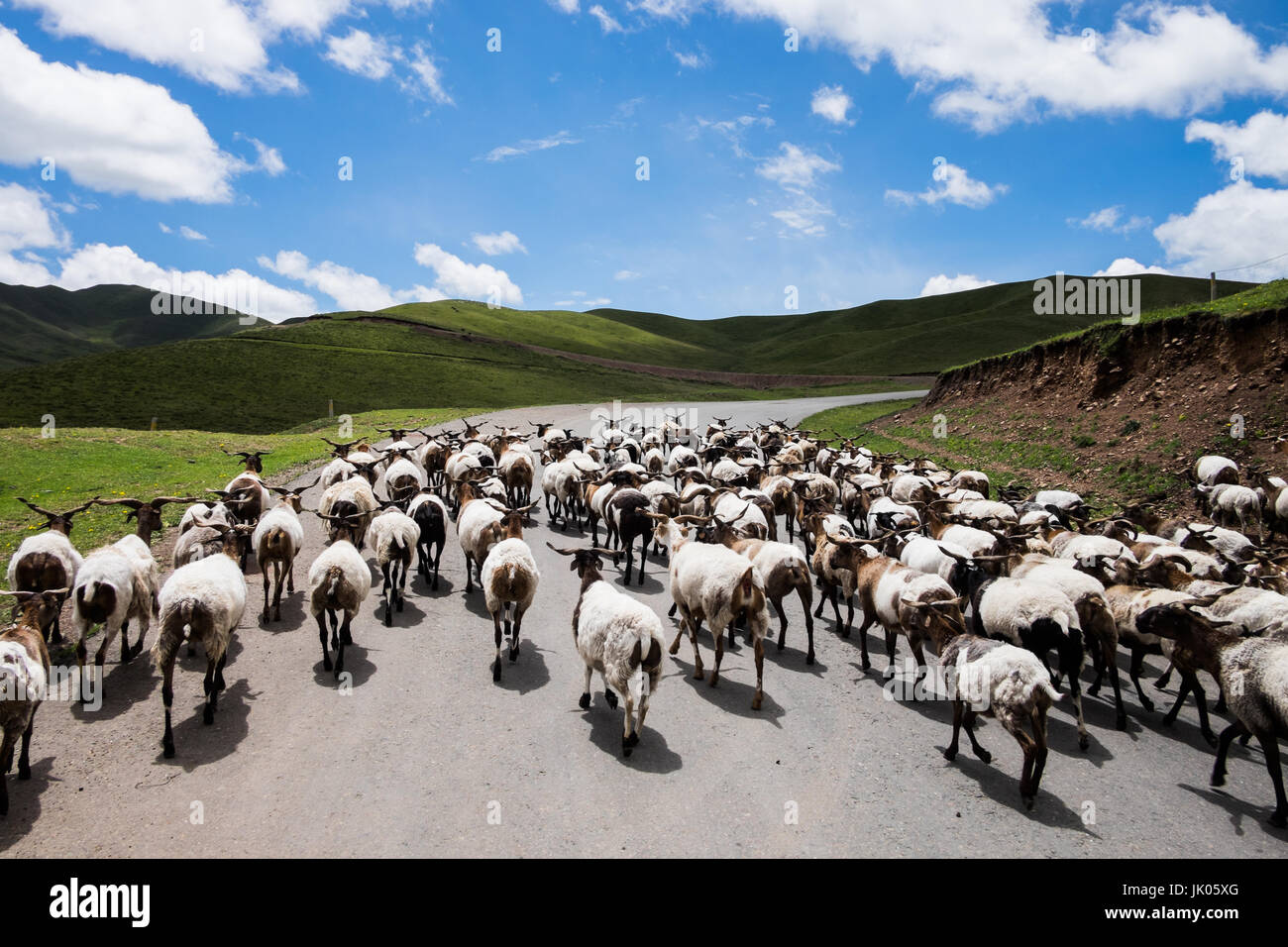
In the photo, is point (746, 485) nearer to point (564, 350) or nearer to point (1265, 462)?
point (1265, 462)

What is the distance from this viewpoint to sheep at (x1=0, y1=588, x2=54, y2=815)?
6.46 meters

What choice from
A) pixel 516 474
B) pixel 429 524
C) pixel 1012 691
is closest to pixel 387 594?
pixel 429 524

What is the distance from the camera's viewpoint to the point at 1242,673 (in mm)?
7602

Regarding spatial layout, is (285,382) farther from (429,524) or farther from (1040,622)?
(1040,622)

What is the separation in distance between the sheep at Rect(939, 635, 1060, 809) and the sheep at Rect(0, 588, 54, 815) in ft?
31.6

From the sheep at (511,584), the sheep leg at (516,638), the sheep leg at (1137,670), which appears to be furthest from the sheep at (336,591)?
the sheep leg at (1137,670)

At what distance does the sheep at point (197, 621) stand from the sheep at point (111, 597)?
1150mm

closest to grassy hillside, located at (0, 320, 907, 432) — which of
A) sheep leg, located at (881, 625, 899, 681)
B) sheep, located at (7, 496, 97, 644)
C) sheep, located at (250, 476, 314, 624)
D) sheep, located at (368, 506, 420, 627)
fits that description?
sheep, located at (368, 506, 420, 627)

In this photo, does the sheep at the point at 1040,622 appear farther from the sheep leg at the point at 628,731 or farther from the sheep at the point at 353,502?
the sheep at the point at 353,502

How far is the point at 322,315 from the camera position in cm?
12112

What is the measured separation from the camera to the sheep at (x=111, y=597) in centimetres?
891

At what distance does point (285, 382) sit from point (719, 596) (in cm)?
7952

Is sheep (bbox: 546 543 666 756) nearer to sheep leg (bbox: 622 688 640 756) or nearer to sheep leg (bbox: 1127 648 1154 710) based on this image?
sheep leg (bbox: 622 688 640 756)
